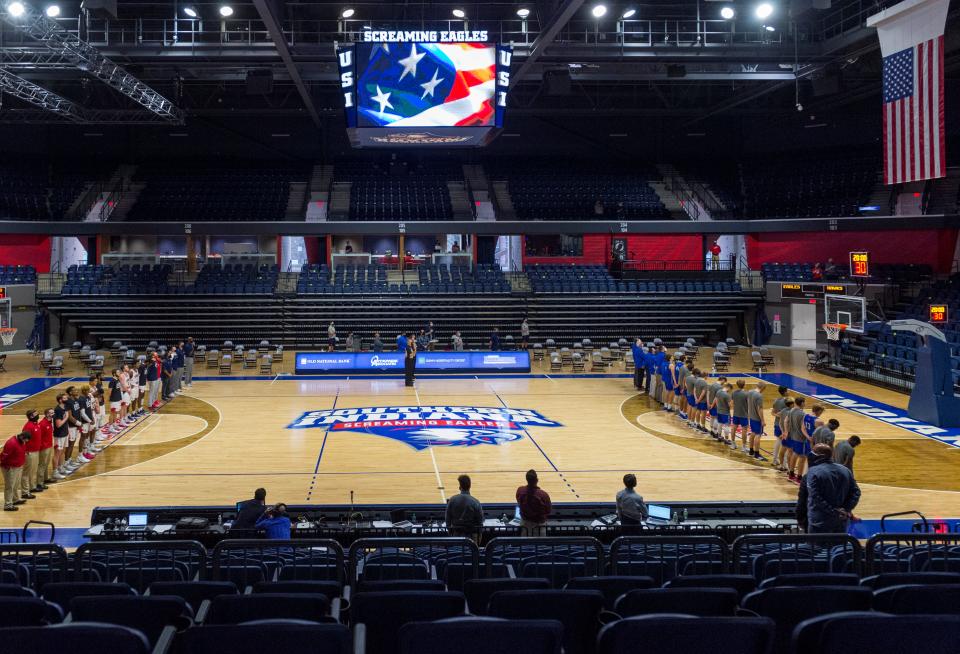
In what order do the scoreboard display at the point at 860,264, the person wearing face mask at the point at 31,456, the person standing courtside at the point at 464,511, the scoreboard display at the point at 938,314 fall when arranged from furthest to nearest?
A: the scoreboard display at the point at 860,264 < the scoreboard display at the point at 938,314 < the person wearing face mask at the point at 31,456 < the person standing courtside at the point at 464,511

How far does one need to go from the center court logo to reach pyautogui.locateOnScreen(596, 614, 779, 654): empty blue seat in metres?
13.7

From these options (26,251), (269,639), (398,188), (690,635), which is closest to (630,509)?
(690,635)

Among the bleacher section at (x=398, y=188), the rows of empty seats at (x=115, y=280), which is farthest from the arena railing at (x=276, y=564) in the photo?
the bleacher section at (x=398, y=188)

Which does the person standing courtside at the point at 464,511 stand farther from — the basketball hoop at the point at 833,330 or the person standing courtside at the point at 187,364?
the basketball hoop at the point at 833,330

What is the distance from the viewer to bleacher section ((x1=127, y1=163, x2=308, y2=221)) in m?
36.8

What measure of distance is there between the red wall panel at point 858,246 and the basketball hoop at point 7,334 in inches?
1186

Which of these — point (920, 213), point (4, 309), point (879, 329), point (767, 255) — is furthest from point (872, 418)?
point (4, 309)

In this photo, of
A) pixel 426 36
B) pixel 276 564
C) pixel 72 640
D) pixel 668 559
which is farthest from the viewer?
pixel 426 36

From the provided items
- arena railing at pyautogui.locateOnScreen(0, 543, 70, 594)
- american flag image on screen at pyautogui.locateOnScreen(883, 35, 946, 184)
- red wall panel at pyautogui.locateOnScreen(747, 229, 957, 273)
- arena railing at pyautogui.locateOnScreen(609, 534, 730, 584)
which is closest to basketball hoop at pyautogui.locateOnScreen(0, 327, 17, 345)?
arena railing at pyautogui.locateOnScreen(0, 543, 70, 594)

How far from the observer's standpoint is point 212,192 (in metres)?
38.8

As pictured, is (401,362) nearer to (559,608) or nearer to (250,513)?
(250,513)

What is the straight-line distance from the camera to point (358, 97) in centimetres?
1986

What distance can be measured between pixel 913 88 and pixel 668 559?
12818mm

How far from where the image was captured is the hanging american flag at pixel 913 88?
1568cm
